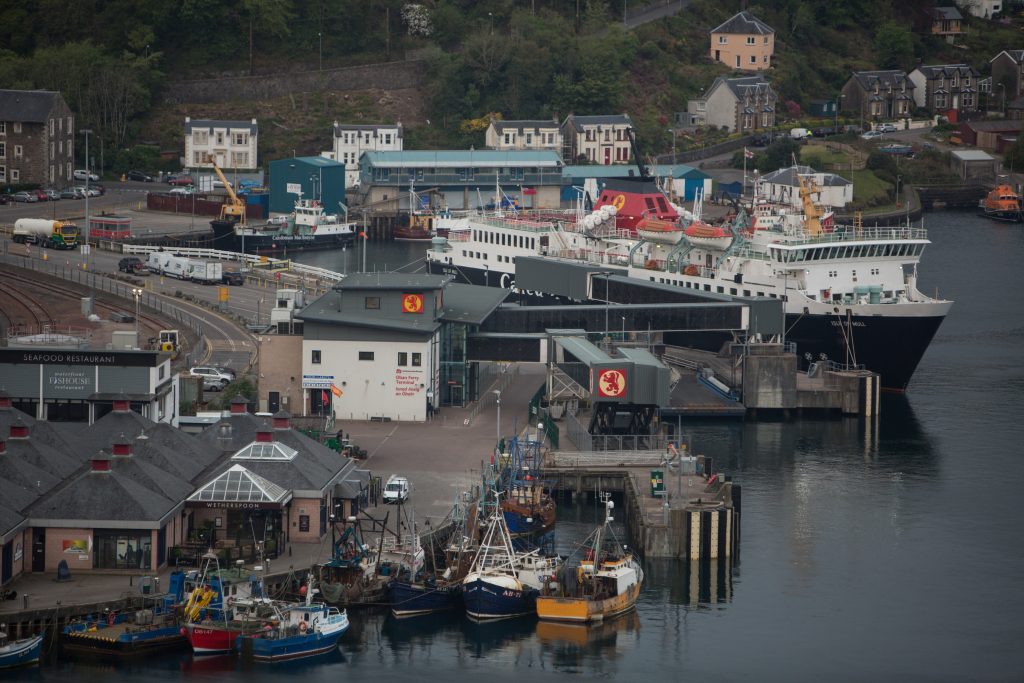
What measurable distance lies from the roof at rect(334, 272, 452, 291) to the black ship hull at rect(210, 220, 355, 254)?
49243mm

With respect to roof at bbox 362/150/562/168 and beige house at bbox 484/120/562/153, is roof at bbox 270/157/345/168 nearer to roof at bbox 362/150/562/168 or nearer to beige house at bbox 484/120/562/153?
roof at bbox 362/150/562/168

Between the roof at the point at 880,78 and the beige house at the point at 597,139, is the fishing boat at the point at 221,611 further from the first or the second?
the roof at the point at 880,78

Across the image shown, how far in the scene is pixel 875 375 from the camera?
7706 cm

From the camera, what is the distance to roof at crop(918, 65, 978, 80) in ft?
534

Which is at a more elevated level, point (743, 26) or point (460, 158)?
point (743, 26)

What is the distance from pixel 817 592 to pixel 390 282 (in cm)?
2166

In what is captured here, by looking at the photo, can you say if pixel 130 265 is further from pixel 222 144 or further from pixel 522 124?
pixel 522 124

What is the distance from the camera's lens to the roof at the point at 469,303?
7100cm

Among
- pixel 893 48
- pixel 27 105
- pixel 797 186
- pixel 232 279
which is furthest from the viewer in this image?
pixel 893 48

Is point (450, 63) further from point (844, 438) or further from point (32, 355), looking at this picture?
point (32, 355)

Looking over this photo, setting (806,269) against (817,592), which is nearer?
(817,592)

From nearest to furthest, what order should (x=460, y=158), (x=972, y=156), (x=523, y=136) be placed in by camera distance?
(x=460, y=158) → (x=523, y=136) → (x=972, y=156)

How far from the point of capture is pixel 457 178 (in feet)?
438

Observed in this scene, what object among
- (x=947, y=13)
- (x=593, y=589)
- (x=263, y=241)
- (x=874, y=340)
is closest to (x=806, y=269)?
(x=874, y=340)
